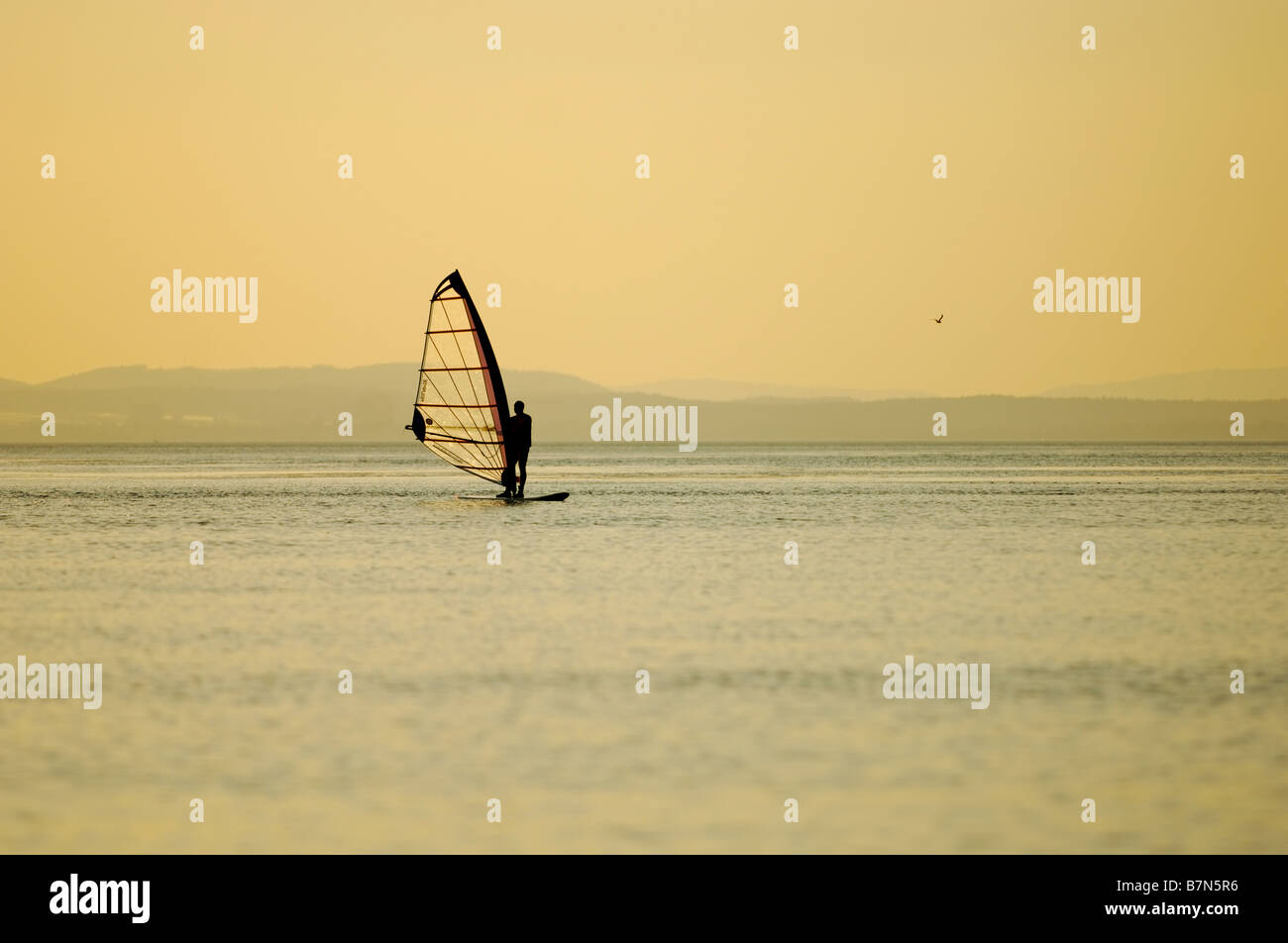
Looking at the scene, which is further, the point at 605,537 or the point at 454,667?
the point at 605,537

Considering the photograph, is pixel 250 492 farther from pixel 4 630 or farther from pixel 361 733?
pixel 361 733

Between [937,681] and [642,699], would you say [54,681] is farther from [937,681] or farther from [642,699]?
Answer: [937,681]

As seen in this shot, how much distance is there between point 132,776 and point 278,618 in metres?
8.23

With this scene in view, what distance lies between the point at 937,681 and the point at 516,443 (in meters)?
26.5

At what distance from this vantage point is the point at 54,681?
13484 mm

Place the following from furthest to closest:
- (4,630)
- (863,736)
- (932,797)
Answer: (4,630) < (863,736) < (932,797)

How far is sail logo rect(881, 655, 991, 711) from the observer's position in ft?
41.9

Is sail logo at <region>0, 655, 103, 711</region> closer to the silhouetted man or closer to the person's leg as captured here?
the silhouetted man

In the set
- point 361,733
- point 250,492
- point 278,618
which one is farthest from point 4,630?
point 250,492

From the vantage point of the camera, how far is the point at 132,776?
9.85 metres

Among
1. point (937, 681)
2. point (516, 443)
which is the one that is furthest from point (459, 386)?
point (937, 681)
